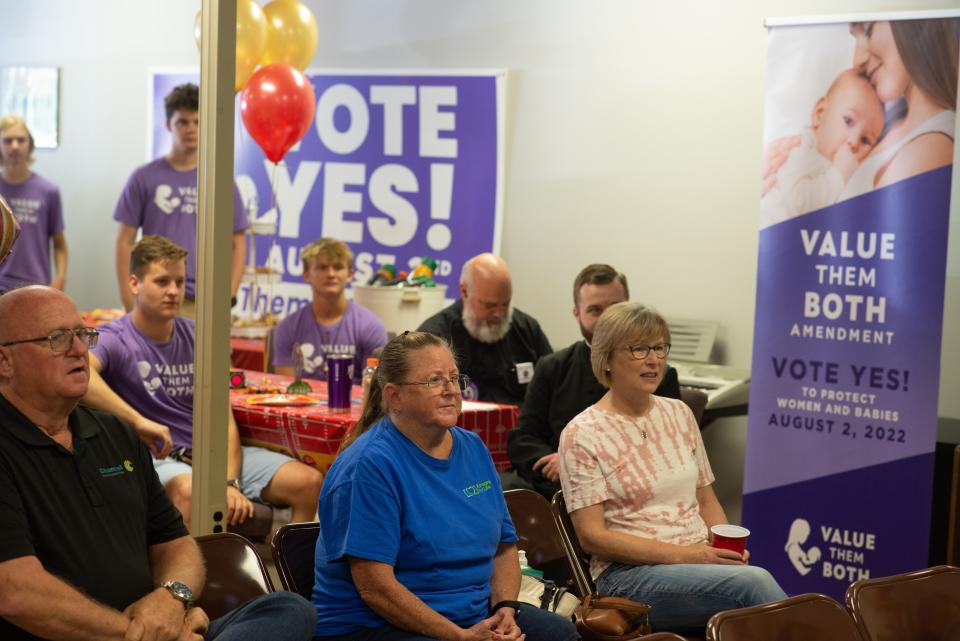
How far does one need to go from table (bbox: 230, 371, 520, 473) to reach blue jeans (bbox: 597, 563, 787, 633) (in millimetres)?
1223

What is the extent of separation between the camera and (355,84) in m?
6.84

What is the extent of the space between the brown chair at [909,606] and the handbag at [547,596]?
2.41ft

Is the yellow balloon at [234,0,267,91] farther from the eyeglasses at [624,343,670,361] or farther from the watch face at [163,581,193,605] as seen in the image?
the watch face at [163,581,193,605]

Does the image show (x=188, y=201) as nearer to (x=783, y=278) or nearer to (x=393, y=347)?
(x=783, y=278)

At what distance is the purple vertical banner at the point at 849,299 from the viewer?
436 cm

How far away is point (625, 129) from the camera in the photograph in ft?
19.9

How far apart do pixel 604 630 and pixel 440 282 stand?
13.5 ft

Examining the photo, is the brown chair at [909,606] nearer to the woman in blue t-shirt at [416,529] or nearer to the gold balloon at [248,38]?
the woman in blue t-shirt at [416,529]

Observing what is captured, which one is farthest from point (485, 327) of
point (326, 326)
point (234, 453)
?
point (234, 453)

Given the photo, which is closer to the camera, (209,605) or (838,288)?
(209,605)

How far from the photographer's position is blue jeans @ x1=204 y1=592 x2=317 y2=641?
2311mm

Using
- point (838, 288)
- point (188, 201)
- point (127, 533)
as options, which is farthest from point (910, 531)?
point (188, 201)

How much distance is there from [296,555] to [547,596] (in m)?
0.67

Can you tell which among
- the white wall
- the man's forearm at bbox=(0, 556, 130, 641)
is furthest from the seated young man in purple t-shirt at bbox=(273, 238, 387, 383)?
the man's forearm at bbox=(0, 556, 130, 641)
